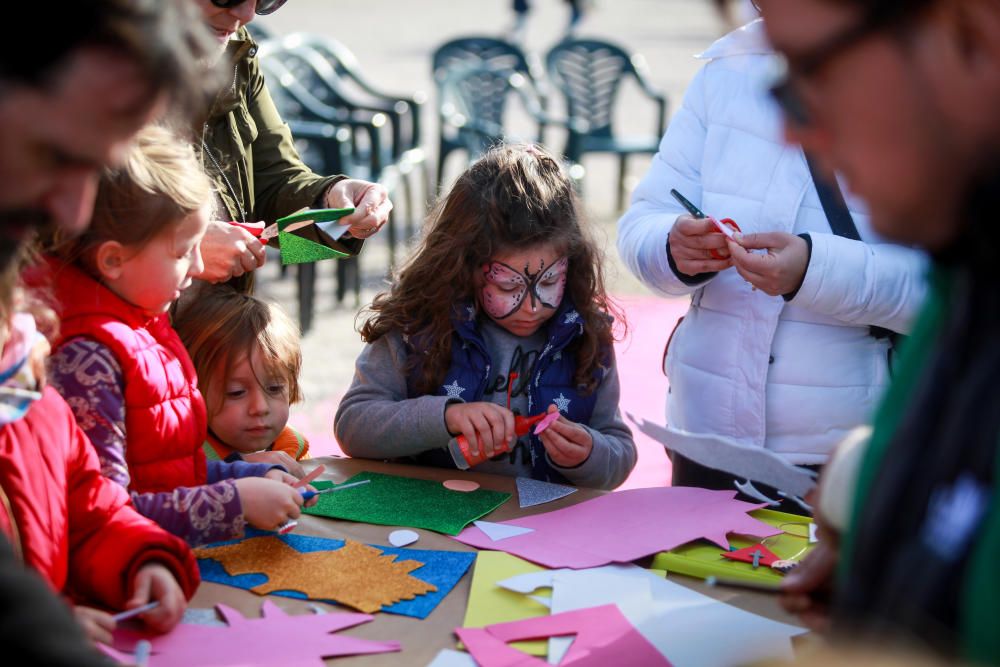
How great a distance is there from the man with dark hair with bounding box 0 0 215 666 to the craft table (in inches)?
23.3

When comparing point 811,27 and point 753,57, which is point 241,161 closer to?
point 753,57

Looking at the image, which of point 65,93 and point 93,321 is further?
point 93,321

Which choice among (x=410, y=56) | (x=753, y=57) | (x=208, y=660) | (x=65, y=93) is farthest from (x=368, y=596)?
(x=410, y=56)

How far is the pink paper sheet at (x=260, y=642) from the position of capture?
131 cm

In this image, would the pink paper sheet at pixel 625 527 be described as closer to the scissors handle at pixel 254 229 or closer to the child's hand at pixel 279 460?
the child's hand at pixel 279 460

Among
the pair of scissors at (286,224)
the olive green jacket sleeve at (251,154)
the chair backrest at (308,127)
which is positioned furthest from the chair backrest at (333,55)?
the pair of scissors at (286,224)

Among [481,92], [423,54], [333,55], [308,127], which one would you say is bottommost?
[308,127]

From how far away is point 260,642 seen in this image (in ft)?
4.43

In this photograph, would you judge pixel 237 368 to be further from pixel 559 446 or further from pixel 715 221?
pixel 715 221

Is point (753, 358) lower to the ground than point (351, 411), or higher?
higher

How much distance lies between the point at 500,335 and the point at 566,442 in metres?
0.31

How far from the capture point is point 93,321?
5.04 feet

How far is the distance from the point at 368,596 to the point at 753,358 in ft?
3.13

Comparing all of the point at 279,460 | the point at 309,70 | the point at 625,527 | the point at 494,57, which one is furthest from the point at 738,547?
→ the point at 494,57
